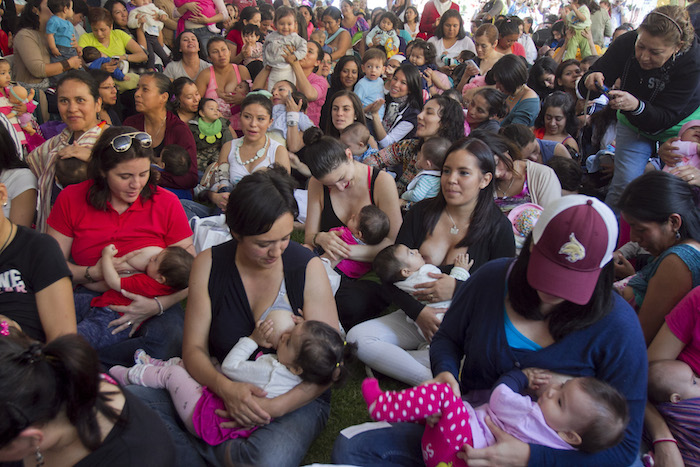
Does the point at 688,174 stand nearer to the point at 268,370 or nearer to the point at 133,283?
the point at 268,370

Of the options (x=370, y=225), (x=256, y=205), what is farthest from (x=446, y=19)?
(x=256, y=205)

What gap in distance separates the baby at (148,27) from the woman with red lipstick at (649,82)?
566cm

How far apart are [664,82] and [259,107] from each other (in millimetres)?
3182

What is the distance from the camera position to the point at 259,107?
439cm

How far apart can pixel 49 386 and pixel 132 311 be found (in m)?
1.49

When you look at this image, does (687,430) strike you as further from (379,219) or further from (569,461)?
(379,219)

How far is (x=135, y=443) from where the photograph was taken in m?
1.48

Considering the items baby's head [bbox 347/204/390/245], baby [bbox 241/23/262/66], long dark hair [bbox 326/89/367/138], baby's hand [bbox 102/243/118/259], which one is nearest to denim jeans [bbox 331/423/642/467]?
baby's head [bbox 347/204/390/245]

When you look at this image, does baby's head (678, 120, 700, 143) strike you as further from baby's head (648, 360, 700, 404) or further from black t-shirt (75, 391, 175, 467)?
black t-shirt (75, 391, 175, 467)

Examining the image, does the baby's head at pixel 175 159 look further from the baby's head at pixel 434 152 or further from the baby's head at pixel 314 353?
the baby's head at pixel 314 353

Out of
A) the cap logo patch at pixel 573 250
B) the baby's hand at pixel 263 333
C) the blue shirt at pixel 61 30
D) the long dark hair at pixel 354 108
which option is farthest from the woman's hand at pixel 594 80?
the blue shirt at pixel 61 30

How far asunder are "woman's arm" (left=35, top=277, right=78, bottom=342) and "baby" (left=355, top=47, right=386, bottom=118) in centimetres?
440

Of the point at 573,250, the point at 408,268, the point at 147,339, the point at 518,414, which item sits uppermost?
the point at 573,250

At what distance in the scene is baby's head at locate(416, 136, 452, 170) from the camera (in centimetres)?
388
